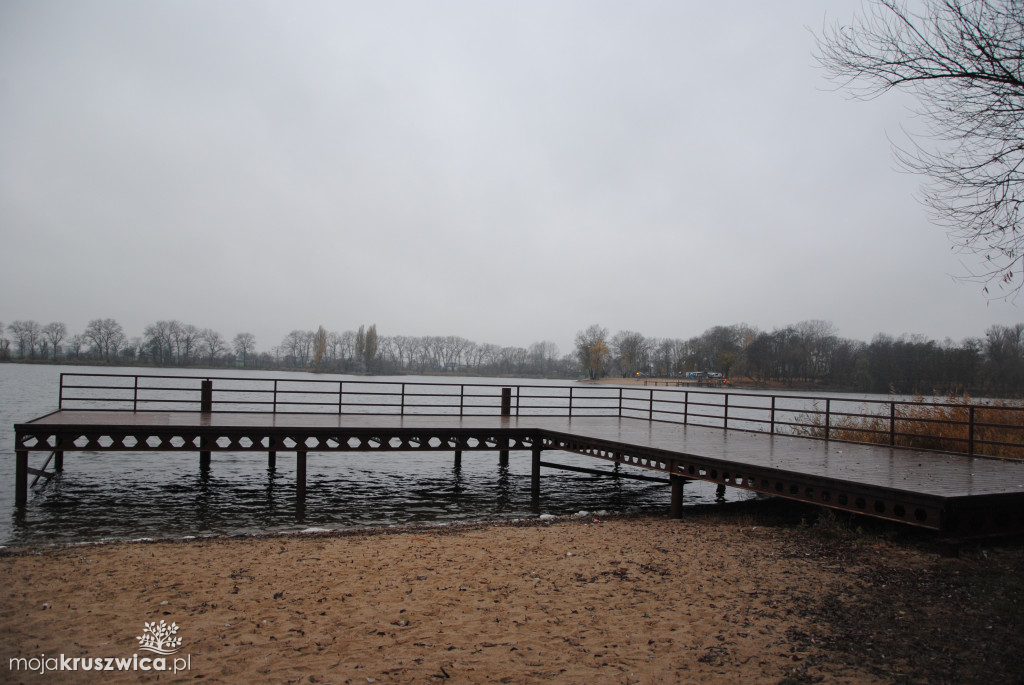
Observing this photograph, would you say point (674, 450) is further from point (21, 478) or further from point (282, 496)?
point (21, 478)

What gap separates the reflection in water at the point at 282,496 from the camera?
10922 millimetres

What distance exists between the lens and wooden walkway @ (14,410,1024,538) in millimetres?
7137

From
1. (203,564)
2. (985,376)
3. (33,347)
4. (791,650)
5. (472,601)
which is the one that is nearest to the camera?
(791,650)

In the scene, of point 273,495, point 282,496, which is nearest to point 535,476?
point 282,496

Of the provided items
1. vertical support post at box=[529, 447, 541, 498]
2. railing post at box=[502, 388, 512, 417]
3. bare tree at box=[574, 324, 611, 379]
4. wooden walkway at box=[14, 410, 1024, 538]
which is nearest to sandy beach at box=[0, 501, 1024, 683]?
wooden walkway at box=[14, 410, 1024, 538]

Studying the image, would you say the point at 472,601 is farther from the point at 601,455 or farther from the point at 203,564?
the point at 601,455

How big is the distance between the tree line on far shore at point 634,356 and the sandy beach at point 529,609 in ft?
95.1

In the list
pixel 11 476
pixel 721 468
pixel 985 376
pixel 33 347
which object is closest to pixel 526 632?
pixel 721 468

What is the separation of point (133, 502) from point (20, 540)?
10.8 ft

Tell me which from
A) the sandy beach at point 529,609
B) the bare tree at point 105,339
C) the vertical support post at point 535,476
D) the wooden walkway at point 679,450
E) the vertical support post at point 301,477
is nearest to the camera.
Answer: the sandy beach at point 529,609

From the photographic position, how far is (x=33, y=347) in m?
98.2

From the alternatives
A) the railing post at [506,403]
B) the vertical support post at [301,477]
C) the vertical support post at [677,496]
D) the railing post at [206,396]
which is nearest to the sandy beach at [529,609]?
the vertical support post at [677,496]

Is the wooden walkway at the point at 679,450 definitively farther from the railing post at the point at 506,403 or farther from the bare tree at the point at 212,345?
the bare tree at the point at 212,345

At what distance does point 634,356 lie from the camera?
3878 inches
